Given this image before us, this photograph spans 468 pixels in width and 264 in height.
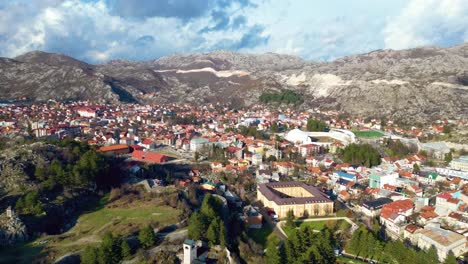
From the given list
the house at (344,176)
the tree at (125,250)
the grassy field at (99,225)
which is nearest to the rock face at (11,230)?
the grassy field at (99,225)

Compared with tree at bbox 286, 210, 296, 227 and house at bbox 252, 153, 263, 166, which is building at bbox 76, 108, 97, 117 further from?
tree at bbox 286, 210, 296, 227

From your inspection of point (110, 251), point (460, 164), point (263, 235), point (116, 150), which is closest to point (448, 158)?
point (460, 164)

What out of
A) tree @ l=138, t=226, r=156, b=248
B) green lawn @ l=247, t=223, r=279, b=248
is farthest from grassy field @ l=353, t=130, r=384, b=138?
tree @ l=138, t=226, r=156, b=248

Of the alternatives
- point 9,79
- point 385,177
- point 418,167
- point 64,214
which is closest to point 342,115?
point 418,167

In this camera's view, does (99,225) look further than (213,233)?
Yes

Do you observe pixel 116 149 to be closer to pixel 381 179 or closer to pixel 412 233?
pixel 381 179
